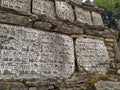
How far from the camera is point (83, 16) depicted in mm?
3744

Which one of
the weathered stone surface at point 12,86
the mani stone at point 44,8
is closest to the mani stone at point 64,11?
the mani stone at point 44,8

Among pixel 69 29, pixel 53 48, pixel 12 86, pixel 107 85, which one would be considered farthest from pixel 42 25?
pixel 107 85

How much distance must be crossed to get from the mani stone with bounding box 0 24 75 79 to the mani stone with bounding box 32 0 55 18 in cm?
41

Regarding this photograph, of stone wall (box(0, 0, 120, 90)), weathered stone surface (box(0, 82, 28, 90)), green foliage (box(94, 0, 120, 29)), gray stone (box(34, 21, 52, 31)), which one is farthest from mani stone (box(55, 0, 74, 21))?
green foliage (box(94, 0, 120, 29))

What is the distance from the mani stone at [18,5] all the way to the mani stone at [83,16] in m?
1.04

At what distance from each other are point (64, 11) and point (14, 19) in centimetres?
110

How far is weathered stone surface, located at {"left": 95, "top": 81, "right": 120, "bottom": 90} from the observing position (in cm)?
306

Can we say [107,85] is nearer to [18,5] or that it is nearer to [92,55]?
[92,55]

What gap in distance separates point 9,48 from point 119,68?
216cm

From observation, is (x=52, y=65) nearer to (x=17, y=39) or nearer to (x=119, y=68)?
(x=17, y=39)

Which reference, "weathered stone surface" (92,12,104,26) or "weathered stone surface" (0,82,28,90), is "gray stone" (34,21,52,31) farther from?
"weathered stone surface" (92,12,104,26)

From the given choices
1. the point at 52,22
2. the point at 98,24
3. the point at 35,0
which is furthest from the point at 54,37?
the point at 98,24

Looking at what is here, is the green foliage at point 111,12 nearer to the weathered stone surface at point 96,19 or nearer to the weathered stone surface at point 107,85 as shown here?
the weathered stone surface at point 96,19

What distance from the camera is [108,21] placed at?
8695 mm
